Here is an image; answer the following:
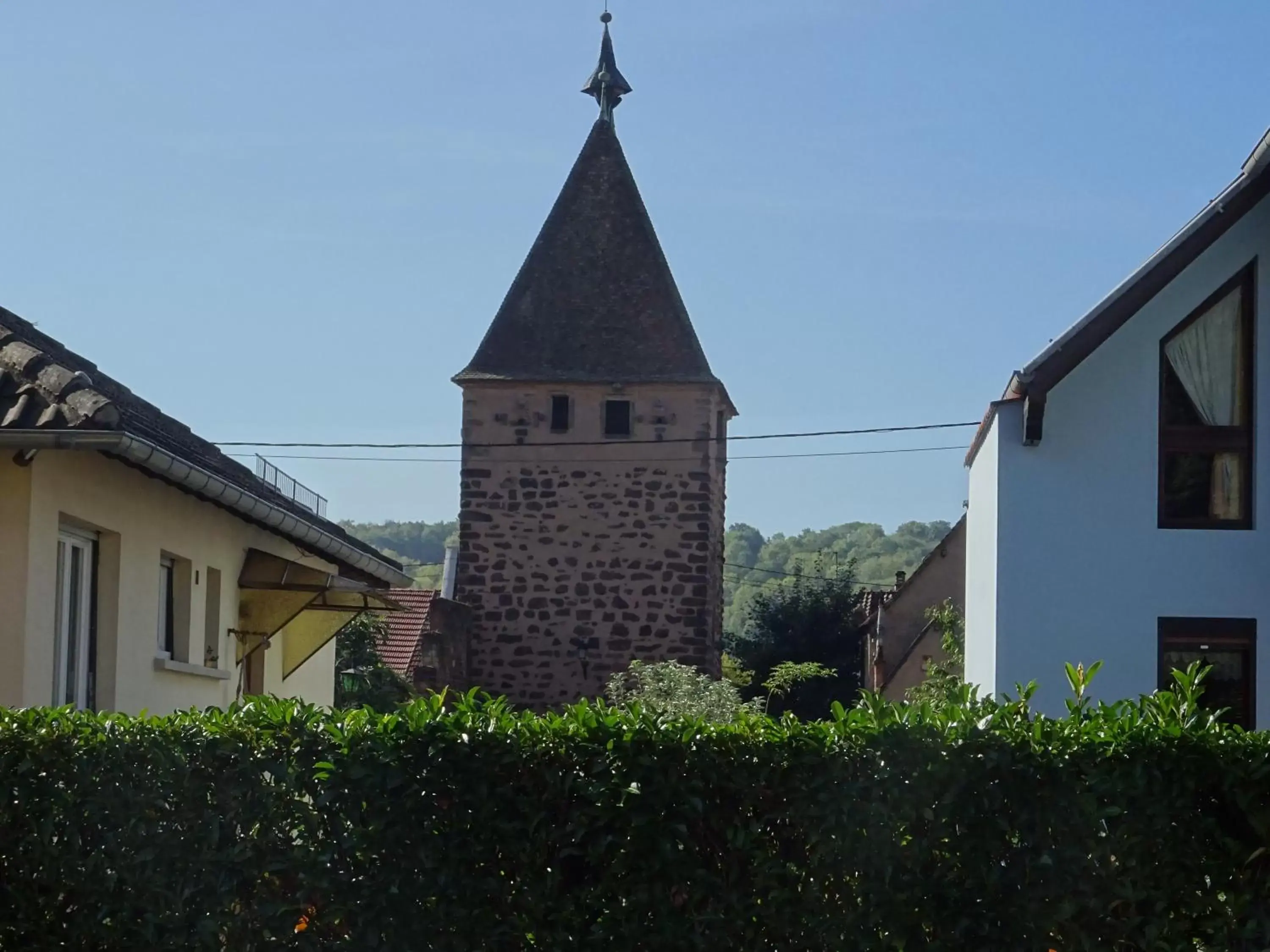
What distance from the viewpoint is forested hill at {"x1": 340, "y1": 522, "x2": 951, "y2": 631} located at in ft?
311

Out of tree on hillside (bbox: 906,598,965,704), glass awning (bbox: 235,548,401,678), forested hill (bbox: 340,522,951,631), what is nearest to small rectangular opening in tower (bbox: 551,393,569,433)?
tree on hillside (bbox: 906,598,965,704)

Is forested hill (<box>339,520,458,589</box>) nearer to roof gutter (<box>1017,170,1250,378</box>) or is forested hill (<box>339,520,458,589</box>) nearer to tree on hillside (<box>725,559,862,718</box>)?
tree on hillside (<box>725,559,862,718</box>)

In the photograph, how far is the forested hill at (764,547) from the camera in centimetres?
9481

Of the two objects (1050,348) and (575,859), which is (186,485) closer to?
(575,859)

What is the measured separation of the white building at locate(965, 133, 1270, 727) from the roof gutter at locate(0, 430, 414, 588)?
18.1ft

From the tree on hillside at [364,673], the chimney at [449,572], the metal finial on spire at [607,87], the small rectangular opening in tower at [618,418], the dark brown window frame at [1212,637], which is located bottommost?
the tree on hillside at [364,673]

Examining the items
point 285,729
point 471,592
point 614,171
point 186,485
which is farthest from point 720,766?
point 614,171

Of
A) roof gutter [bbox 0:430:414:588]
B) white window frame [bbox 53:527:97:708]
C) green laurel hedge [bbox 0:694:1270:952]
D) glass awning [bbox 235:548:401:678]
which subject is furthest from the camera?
glass awning [bbox 235:548:401:678]

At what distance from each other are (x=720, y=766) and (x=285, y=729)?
5.32 ft

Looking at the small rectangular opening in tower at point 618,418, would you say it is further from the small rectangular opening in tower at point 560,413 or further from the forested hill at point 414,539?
the forested hill at point 414,539

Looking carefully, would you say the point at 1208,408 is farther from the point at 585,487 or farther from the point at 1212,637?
the point at 585,487

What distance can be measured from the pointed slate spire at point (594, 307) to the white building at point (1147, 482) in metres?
17.0

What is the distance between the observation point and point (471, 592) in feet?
105

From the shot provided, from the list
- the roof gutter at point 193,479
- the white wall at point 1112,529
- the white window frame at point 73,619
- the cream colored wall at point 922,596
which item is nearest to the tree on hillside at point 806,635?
the cream colored wall at point 922,596
